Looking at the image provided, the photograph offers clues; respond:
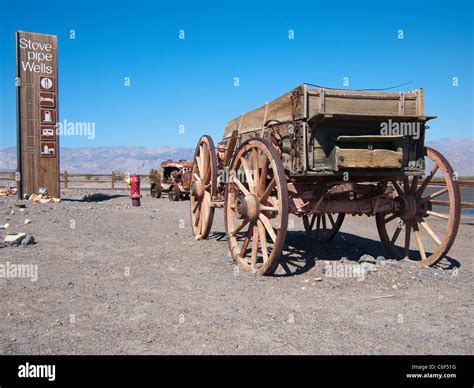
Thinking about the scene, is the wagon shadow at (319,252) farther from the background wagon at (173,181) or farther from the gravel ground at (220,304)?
the background wagon at (173,181)

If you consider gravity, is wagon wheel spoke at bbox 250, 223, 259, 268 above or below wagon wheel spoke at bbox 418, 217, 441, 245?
below

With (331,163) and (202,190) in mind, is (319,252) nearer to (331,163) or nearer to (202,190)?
(331,163)

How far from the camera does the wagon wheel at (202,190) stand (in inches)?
313

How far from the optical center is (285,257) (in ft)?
21.6

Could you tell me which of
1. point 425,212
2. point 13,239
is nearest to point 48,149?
point 13,239

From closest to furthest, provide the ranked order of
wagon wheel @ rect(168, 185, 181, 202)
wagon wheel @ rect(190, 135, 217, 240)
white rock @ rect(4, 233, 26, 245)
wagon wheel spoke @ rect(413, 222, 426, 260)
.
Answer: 1. wagon wheel spoke @ rect(413, 222, 426, 260)
2. white rock @ rect(4, 233, 26, 245)
3. wagon wheel @ rect(190, 135, 217, 240)
4. wagon wheel @ rect(168, 185, 181, 202)

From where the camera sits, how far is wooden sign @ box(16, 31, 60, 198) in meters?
15.6

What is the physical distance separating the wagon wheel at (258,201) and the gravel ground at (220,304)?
315 mm

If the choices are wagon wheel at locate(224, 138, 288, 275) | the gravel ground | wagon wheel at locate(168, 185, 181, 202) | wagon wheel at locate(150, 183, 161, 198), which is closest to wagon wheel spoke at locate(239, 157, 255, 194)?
wagon wheel at locate(224, 138, 288, 275)

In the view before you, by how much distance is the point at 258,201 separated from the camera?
561cm

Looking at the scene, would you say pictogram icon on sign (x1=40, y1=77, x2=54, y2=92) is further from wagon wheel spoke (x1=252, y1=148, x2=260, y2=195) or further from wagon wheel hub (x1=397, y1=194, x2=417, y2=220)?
wagon wheel hub (x1=397, y1=194, x2=417, y2=220)
